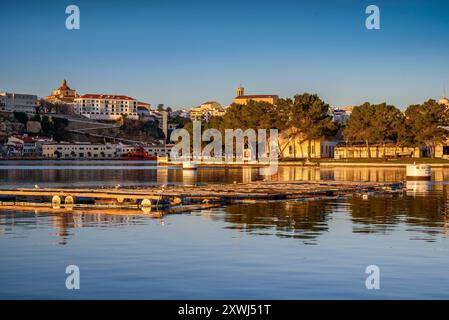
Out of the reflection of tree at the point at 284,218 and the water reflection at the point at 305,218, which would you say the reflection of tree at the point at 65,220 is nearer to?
the water reflection at the point at 305,218

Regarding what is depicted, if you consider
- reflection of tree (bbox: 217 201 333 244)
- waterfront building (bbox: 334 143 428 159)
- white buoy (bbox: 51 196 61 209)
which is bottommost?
reflection of tree (bbox: 217 201 333 244)

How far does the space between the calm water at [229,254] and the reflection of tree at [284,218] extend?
48 millimetres

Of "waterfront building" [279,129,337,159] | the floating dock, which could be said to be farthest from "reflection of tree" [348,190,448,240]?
"waterfront building" [279,129,337,159]

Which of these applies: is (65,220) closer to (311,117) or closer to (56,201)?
(56,201)

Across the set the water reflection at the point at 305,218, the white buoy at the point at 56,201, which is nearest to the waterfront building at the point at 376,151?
the water reflection at the point at 305,218

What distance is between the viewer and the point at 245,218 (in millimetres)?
34875

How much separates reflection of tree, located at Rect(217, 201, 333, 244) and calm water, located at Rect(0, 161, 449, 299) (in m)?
0.05

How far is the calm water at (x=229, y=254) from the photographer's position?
1858 cm

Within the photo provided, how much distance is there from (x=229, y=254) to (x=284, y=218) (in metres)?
10.9

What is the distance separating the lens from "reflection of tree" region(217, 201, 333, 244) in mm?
30109

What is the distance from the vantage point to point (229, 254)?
24.0 metres

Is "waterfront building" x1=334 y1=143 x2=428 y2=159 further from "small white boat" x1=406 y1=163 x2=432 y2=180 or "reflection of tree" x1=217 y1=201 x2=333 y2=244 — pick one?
"reflection of tree" x1=217 y1=201 x2=333 y2=244
